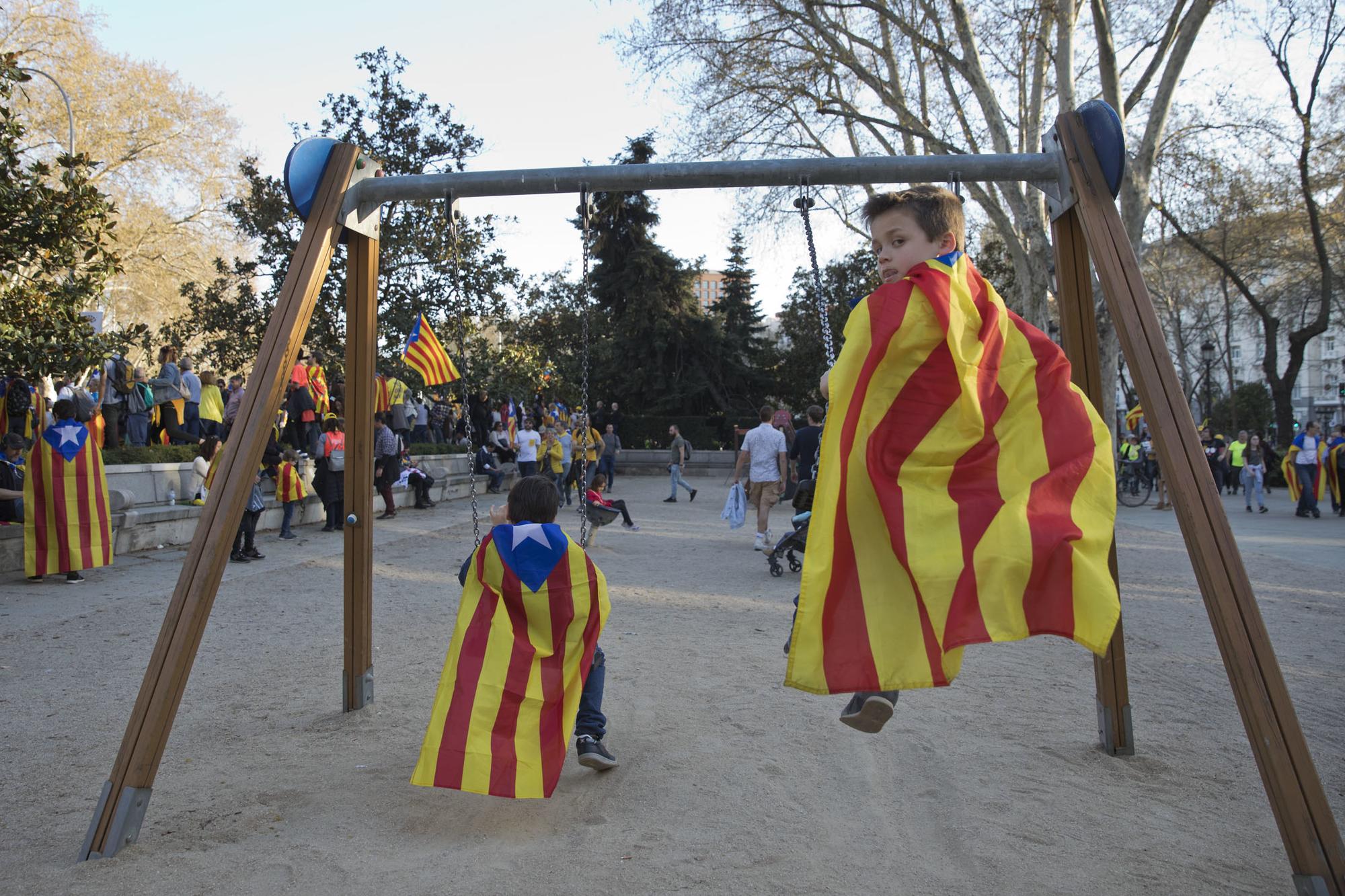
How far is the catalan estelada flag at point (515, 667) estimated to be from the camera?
3840 mm

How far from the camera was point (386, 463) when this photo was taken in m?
16.0

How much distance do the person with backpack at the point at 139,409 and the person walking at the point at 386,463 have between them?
3120 mm

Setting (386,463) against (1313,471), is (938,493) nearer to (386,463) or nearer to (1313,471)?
(386,463)

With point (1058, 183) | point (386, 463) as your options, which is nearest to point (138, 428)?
point (386, 463)

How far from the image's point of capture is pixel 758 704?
5457 millimetres

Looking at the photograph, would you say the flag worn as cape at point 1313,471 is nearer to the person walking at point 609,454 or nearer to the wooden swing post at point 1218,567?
the person walking at point 609,454

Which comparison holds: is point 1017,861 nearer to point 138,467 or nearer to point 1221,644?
point 1221,644

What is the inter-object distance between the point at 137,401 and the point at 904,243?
1365 cm

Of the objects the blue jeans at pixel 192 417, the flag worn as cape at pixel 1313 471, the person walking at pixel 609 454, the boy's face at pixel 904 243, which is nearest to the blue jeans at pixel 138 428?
the blue jeans at pixel 192 417

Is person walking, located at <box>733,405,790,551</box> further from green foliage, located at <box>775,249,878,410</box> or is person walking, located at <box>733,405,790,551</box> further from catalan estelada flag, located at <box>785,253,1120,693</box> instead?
green foliage, located at <box>775,249,878,410</box>

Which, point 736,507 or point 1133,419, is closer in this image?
point 736,507

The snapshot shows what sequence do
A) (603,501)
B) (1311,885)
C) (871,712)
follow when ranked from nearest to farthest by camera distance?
1. (1311,885)
2. (871,712)
3. (603,501)

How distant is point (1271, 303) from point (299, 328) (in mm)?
36420

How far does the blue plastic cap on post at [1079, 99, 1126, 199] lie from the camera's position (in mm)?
4008
